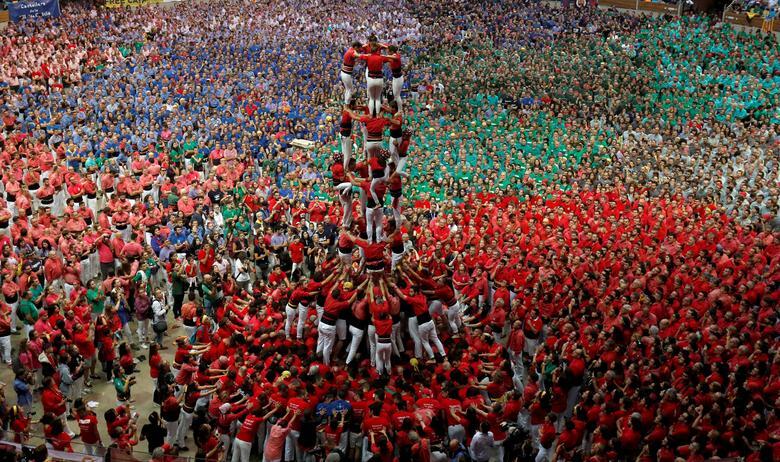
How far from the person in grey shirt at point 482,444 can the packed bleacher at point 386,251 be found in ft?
0.25

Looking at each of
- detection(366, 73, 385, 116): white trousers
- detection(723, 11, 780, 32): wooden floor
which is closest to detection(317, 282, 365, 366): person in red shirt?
detection(366, 73, 385, 116): white trousers

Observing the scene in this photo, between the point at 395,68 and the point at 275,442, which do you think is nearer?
the point at 275,442

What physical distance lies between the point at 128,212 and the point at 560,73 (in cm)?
2031

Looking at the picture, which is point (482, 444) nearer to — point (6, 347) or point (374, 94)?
point (374, 94)

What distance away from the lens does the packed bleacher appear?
45.9 feet

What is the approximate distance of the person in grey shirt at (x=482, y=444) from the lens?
44.2 feet

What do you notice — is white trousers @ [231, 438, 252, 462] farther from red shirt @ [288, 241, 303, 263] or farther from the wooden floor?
the wooden floor

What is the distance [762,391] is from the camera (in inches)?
547

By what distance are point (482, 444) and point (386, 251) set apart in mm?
5169

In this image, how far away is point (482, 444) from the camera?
44.6ft

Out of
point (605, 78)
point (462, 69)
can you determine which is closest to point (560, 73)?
point (605, 78)

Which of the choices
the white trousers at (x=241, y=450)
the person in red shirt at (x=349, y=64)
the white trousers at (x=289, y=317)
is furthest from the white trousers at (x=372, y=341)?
the person in red shirt at (x=349, y=64)

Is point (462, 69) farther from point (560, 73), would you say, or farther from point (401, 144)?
point (401, 144)

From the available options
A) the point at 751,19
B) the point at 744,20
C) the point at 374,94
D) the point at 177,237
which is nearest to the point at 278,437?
the point at 374,94
